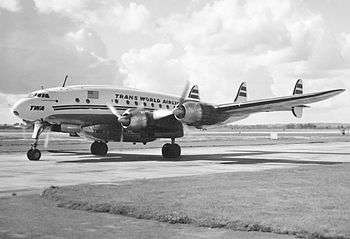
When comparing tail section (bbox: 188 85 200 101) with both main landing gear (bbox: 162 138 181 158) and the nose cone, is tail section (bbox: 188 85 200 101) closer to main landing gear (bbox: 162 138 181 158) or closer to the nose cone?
main landing gear (bbox: 162 138 181 158)

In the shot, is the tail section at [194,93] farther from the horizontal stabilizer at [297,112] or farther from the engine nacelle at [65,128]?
the engine nacelle at [65,128]

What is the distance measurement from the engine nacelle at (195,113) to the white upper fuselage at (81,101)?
498cm

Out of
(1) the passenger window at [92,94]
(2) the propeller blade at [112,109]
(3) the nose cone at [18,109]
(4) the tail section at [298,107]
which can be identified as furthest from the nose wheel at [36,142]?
(4) the tail section at [298,107]

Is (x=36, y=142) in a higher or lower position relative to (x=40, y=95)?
lower

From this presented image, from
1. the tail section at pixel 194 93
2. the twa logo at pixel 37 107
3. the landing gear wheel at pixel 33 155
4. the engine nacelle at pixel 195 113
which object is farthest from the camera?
the tail section at pixel 194 93

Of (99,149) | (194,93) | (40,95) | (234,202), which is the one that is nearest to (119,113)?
(99,149)

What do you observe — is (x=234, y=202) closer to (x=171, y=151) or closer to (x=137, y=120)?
(x=137, y=120)

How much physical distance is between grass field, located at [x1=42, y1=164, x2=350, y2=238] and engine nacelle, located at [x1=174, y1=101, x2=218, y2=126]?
8.55 m

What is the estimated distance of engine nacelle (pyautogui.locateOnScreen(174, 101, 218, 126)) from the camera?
2198cm

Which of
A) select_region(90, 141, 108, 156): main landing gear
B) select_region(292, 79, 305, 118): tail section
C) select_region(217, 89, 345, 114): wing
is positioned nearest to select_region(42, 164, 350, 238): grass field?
select_region(217, 89, 345, 114): wing

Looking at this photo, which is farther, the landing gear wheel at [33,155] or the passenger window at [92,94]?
the passenger window at [92,94]

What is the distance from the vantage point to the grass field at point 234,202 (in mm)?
7207

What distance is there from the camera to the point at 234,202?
30.5 feet

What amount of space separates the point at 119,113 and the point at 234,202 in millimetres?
17085
